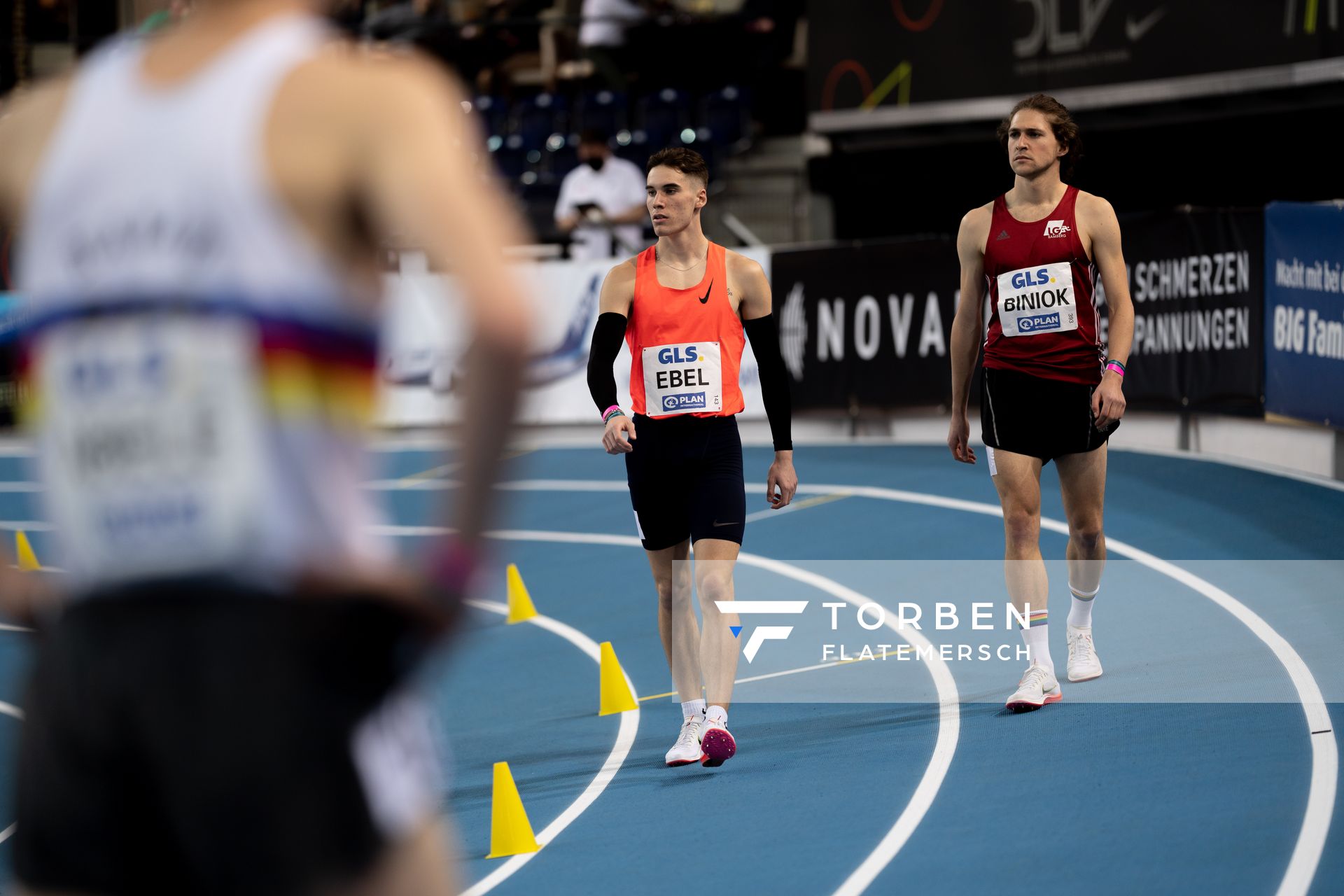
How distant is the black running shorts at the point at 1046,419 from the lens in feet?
20.8

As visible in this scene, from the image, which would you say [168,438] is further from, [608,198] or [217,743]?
[608,198]

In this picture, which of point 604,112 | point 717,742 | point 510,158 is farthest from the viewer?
point 510,158

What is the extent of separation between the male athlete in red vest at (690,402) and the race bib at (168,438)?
4.23 metres

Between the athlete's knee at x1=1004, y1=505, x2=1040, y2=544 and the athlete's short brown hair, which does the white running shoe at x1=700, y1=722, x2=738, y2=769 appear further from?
the athlete's short brown hair

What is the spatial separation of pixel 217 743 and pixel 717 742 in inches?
175

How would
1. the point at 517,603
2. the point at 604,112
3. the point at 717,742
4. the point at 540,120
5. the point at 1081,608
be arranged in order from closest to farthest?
1. the point at 717,742
2. the point at 1081,608
3. the point at 517,603
4. the point at 604,112
5. the point at 540,120

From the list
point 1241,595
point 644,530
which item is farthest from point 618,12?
point 644,530

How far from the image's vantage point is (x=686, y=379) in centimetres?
613

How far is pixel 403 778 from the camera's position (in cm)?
182

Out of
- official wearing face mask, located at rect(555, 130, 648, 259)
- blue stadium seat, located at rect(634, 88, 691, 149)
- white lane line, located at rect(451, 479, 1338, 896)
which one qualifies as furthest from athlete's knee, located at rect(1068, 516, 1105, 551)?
blue stadium seat, located at rect(634, 88, 691, 149)

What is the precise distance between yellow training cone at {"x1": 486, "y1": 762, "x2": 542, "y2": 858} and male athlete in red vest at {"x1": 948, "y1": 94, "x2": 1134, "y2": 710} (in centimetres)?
220

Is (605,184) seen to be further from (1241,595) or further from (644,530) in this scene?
(644,530)

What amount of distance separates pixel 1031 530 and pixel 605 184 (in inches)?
443

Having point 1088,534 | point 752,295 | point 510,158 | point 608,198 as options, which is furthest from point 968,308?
point 510,158
